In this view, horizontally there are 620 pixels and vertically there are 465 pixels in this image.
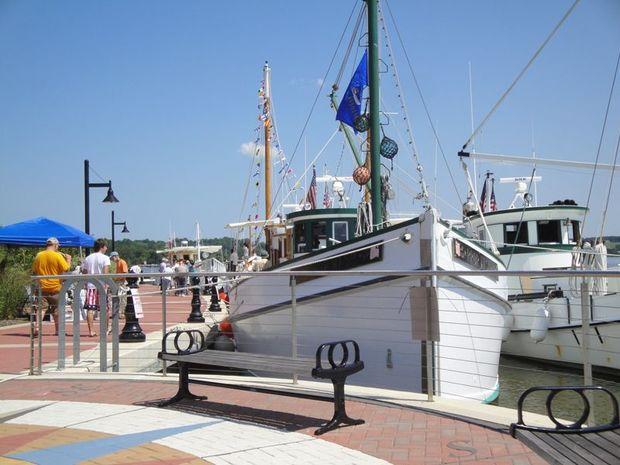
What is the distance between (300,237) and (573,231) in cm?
941

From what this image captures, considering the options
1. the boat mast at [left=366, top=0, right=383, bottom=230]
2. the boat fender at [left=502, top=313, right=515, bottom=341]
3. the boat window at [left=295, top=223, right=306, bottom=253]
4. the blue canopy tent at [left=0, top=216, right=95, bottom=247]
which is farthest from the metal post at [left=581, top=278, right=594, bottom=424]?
the blue canopy tent at [left=0, top=216, right=95, bottom=247]

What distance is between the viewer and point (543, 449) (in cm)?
305

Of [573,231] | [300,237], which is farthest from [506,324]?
[573,231]

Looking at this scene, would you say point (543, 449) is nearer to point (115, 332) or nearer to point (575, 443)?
point (575, 443)

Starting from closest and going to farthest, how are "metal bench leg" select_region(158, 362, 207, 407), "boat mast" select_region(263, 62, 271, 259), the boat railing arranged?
"metal bench leg" select_region(158, 362, 207, 407) < the boat railing < "boat mast" select_region(263, 62, 271, 259)

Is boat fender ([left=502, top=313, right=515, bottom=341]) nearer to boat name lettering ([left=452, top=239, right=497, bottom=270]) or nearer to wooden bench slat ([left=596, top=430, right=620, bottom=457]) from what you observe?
boat name lettering ([left=452, top=239, right=497, bottom=270])

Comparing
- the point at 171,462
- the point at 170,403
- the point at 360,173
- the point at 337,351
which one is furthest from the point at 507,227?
the point at 171,462

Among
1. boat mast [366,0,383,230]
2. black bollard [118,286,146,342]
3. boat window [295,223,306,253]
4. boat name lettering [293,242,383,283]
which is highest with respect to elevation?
boat mast [366,0,383,230]

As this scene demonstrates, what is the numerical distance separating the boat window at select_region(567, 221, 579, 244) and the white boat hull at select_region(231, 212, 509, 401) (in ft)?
28.5

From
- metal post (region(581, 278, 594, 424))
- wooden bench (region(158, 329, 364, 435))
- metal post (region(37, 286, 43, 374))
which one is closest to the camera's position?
metal post (region(581, 278, 594, 424))

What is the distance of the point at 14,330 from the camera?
13234 millimetres

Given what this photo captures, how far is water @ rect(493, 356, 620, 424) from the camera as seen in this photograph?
10.4m

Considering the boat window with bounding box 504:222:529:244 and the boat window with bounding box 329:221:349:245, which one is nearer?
the boat window with bounding box 329:221:349:245

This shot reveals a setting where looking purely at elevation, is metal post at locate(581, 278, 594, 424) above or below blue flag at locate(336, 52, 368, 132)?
below
